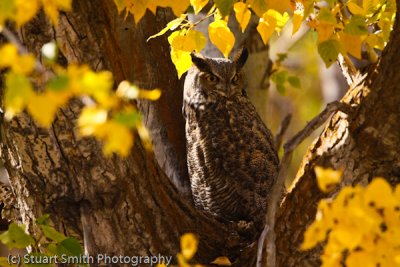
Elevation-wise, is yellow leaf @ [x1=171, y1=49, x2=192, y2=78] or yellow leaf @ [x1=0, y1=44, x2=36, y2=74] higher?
yellow leaf @ [x1=171, y1=49, x2=192, y2=78]

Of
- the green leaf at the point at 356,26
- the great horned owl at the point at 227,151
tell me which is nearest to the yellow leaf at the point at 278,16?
the green leaf at the point at 356,26

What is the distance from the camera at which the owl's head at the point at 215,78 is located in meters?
3.48

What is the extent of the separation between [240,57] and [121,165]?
136cm

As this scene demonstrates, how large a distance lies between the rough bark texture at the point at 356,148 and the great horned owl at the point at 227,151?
2.68ft

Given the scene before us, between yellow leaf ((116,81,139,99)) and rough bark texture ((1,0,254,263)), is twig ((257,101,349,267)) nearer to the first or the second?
rough bark texture ((1,0,254,263))

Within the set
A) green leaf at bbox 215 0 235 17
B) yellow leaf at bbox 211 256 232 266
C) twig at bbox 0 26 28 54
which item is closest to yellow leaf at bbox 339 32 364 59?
green leaf at bbox 215 0 235 17

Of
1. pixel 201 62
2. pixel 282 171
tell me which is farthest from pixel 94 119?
pixel 201 62

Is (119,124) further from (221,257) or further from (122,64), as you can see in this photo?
(221,257)

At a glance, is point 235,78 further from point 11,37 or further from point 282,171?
point 11,37

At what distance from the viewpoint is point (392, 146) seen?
7.27 ft

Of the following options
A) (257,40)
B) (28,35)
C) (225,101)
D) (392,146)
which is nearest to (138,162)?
(28,35)

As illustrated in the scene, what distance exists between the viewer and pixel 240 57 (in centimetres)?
350

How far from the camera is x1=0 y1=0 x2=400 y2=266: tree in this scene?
2209 mm

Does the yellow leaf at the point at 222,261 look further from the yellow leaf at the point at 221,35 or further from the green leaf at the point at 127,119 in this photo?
the green leaf at the point at 127,119
